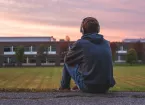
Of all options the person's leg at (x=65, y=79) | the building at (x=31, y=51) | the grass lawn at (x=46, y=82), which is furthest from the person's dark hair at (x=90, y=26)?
the building at (x=31, y=51)

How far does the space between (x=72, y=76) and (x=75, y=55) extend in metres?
0.44

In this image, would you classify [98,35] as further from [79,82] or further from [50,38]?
[50,38]

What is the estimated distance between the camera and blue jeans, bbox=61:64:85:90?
297 inches

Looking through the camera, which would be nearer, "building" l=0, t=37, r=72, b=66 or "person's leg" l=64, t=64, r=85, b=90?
"person's leg" l=64, t=64, r=85, b=90

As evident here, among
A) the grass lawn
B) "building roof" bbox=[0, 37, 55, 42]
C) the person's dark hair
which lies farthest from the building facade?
the person's dark hair

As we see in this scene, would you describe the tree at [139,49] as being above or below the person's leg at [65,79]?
below

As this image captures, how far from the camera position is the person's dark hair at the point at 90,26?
7500 millimetres

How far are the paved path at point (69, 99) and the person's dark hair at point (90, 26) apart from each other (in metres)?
1.24

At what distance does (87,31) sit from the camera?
7.65 metres

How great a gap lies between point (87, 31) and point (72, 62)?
0.68m

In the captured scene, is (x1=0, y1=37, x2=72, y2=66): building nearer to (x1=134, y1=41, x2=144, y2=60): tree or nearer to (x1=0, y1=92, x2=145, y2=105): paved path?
(x1=134, y1=41, x2=144, y2=60): tree

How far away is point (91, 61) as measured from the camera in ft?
24.2

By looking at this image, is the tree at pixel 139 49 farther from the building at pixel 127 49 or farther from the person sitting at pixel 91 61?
the person sitting at pixel 91 61

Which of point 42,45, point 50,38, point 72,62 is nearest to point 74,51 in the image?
point 72,62
